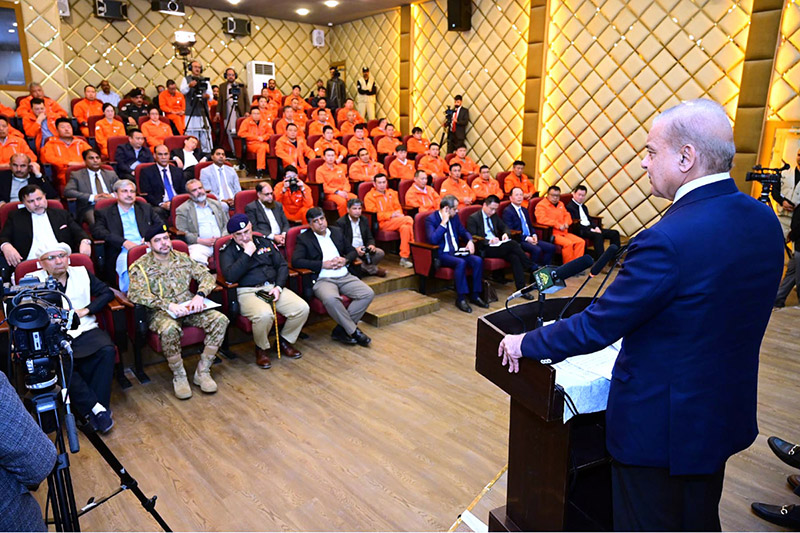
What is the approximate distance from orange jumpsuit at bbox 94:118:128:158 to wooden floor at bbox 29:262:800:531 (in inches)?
159

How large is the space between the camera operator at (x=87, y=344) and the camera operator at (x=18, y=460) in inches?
61.9

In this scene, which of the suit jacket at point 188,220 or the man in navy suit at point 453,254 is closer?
the suit jacket at point 188,220

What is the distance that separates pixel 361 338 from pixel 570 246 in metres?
2.85

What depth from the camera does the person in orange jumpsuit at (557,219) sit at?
224 inches

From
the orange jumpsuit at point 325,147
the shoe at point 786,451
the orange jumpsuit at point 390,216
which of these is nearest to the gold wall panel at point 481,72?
the orange jumpsuit at point 325,147

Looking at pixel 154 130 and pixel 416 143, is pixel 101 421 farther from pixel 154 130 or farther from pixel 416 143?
pixel 416 143

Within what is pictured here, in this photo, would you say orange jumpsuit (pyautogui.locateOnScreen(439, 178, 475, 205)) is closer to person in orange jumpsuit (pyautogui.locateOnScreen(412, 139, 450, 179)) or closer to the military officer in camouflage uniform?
person in orange jumpsuit (pyautogui.locateOnScreen(412, 139, 450, 179))

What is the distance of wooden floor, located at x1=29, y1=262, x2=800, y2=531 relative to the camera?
211 cm

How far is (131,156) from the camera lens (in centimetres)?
538

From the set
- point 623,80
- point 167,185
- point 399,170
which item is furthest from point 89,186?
point 623,80

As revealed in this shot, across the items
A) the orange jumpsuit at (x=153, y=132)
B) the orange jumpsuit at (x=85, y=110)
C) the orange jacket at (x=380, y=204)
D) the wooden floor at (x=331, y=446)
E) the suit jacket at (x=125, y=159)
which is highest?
the orange jumpsuit at (x=85, y=110)

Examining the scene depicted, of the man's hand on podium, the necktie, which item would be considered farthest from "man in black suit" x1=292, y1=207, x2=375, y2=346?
the man's hand on podium

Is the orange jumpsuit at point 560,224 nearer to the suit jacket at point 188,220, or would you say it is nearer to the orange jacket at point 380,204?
the orange jacket at point 380,204

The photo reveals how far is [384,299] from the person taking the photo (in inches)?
183
